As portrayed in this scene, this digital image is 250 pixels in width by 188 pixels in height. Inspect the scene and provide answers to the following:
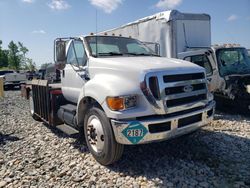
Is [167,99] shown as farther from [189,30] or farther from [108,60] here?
[189,30]

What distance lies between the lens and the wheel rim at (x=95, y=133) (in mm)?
3999

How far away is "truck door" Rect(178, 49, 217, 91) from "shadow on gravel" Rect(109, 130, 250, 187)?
2.50m

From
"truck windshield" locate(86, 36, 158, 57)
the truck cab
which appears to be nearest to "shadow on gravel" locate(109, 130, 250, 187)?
"truck windshield" locate(86, 36, 158, 57)

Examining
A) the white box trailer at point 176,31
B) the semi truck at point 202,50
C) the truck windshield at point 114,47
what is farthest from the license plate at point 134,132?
the white box trailer at point 176,31

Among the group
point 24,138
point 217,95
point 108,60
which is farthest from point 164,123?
point 217,95

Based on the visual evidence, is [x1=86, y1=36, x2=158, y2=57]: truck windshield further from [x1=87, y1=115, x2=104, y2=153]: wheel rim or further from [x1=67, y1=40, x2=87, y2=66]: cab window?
[x1=87, y1=115, x2=104, y2=153]: wheel rim

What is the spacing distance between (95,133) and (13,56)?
76.6 metres

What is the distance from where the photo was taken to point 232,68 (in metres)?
7.69

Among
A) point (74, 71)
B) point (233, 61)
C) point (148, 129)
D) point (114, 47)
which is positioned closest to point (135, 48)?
point (114, 47)

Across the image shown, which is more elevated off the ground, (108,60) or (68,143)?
(108,60)

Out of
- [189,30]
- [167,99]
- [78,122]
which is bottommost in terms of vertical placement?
[78,122]

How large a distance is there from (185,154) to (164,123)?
4.02 feet

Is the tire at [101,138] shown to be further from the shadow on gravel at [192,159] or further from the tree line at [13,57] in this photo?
the tree line at [13,57]

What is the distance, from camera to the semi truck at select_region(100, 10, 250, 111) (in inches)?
286
